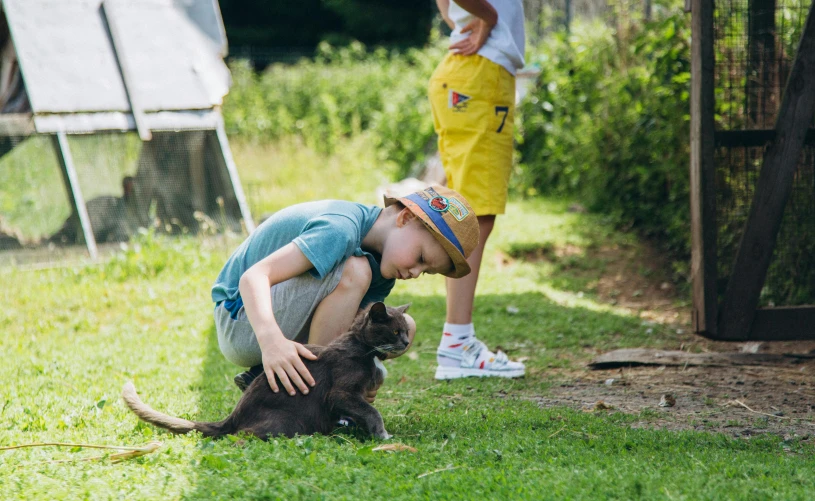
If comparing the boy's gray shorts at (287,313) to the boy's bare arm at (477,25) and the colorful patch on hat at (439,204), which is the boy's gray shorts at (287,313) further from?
the boy's bare arm at (477,25)

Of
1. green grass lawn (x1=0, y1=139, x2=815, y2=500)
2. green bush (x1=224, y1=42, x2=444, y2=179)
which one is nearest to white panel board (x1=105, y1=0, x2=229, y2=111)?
green grass lawn (x1=0, y1=139, x2=815, y2=500)

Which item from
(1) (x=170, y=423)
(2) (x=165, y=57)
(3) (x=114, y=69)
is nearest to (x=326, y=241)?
(1) (x=170, y=423)

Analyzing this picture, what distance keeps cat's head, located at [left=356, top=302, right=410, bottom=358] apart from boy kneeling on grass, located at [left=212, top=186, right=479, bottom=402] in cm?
20

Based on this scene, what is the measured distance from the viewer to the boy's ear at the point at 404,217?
318 centimetres

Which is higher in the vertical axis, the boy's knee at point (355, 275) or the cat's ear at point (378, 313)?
the boy's knee at point (355, 275)

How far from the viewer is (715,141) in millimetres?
4332

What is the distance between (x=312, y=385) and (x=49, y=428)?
114 centimetres

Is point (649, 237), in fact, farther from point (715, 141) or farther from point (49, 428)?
point (49, 428)

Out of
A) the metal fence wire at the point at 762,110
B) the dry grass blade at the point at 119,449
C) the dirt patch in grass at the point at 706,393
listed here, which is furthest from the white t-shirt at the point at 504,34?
the dry grass blade at the point at 119,449

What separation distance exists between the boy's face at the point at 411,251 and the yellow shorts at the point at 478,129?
1100 mm

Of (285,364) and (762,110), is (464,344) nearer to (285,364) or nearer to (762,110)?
(285,364)

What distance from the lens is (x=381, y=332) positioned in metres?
3.01

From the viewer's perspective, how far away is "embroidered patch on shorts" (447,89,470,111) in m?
4.30

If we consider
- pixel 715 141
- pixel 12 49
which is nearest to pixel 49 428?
pixel 715 141
